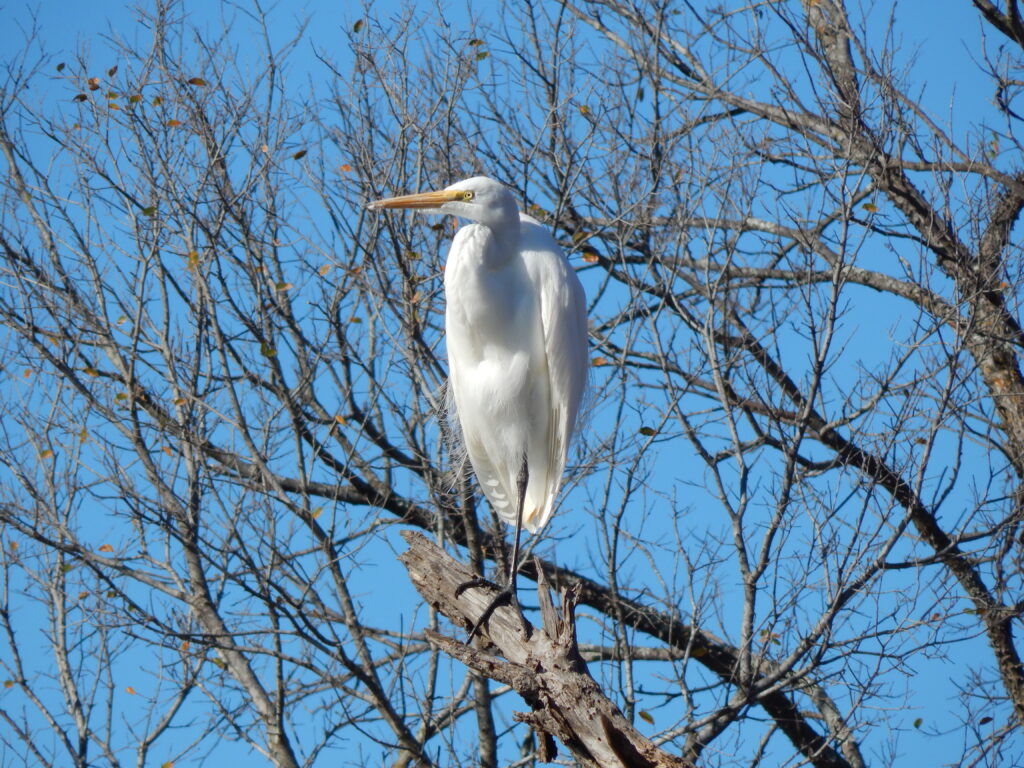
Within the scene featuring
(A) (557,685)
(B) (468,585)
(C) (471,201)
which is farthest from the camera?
(C) (471,201)

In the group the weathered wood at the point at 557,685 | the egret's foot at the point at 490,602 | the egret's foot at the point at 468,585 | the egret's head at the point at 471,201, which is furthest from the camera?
the egret's head at the point at 471,201

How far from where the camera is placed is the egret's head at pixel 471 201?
16.2ft

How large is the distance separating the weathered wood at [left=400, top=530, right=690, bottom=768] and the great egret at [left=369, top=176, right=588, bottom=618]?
90cm

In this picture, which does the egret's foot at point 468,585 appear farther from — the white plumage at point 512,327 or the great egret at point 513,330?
the white plumage at point 512,327

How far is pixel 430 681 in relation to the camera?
6.52m

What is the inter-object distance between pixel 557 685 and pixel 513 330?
2.02 m

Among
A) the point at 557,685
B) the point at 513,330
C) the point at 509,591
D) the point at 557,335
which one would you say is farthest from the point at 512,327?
the point at 557,685

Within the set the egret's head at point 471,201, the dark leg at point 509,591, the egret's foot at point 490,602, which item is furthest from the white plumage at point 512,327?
the egret's foot at point 490,602

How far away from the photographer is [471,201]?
4953 millimetres

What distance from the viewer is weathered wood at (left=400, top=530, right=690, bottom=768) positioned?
3143 millimetres

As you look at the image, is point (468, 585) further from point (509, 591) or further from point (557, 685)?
point (557, 685)

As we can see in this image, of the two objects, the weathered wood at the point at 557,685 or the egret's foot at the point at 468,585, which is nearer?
the weathered wood at the point at 557,685

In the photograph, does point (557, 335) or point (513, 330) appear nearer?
point (557, 335)

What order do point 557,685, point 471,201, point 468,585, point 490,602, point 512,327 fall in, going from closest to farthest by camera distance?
1. point 557,685
2. point 490,602
3. point 468,585
4. point 471,201
5. point 512,327
